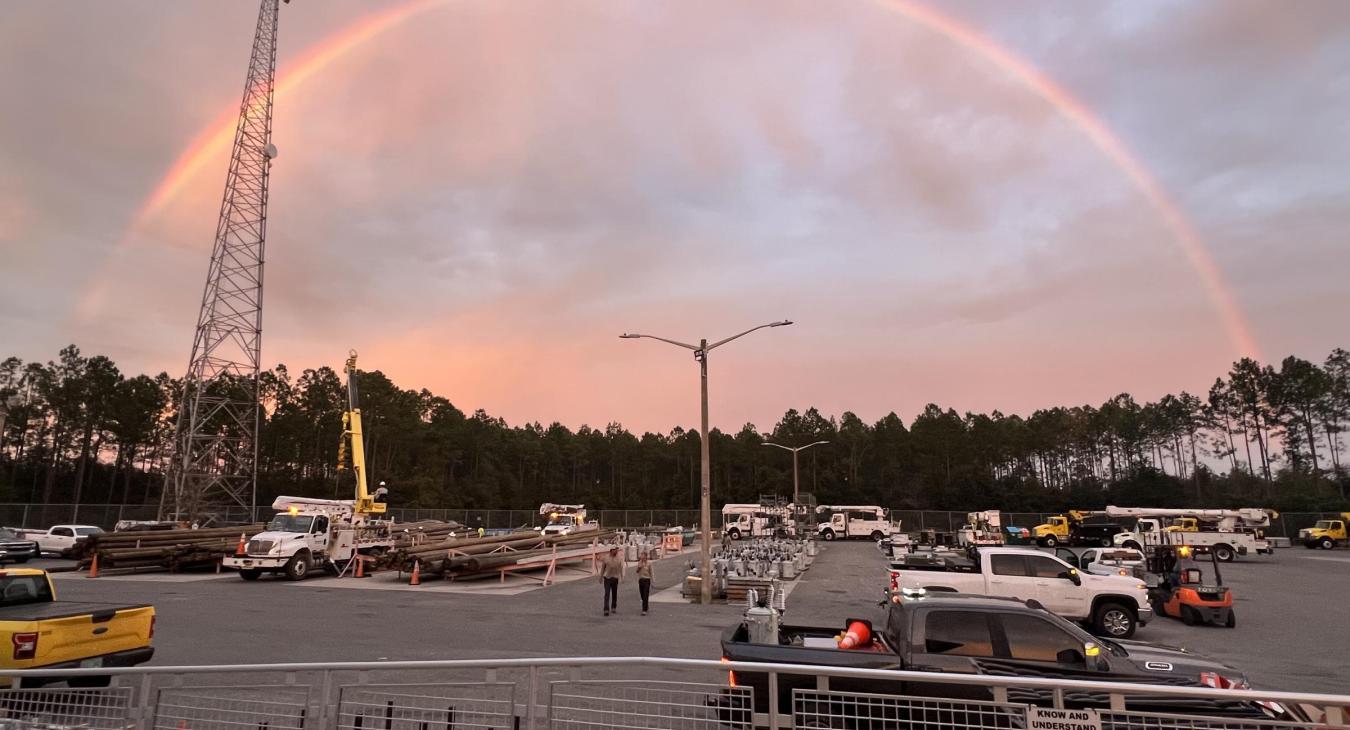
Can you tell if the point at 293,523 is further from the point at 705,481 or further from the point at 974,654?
the point at 974,654

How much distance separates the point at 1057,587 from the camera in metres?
A: 16.5

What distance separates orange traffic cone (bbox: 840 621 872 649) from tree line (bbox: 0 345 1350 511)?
84741 millimetres

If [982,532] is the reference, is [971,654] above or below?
above

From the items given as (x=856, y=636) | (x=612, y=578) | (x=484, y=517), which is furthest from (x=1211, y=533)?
(x=484, y=517)

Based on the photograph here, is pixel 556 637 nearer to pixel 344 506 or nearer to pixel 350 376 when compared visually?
pixel 344 506

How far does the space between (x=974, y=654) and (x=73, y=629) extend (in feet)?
34.4

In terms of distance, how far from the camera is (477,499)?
10294 centimetres

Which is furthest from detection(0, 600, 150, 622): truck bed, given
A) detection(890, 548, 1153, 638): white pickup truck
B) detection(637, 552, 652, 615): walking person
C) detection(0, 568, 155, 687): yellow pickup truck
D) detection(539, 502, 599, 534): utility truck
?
detection(539, 502, 599, 534): utility truck

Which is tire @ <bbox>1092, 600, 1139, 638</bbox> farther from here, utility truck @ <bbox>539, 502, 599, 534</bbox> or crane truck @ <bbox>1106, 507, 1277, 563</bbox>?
utility truck @ <bbox>539, 502, 599, 534</bbox>

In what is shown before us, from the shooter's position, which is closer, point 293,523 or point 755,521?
point 293,523

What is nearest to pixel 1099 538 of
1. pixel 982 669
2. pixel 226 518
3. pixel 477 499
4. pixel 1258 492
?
pixel 982 669

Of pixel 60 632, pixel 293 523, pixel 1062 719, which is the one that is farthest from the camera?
pixel 293 523

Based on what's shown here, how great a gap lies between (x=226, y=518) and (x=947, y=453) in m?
94.2

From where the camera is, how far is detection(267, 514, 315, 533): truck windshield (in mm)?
29141
